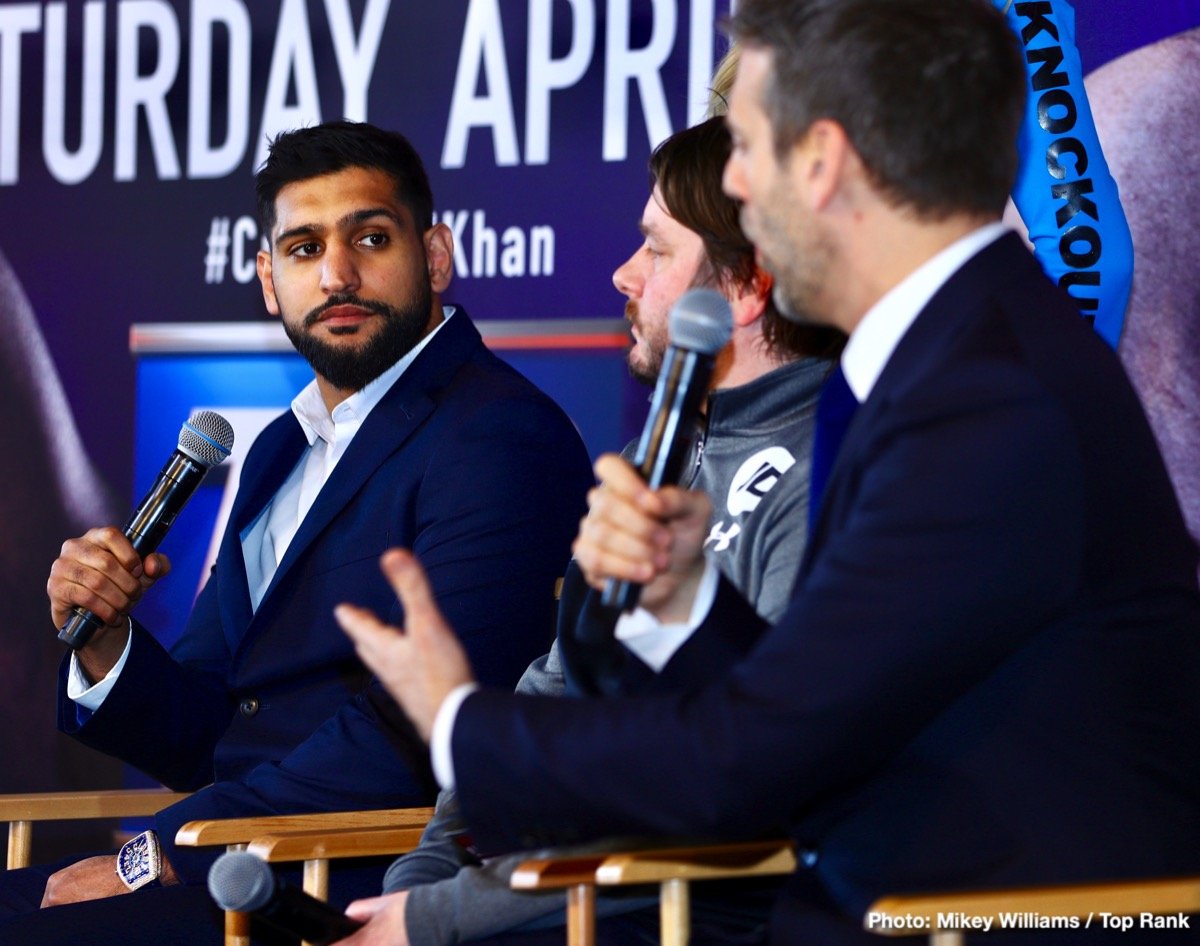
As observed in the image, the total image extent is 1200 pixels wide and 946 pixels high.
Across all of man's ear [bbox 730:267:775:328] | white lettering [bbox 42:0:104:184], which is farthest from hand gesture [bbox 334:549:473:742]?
white lettering [bbox 42:0:104:184]

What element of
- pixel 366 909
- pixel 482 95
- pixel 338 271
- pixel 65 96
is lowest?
pixel 366 909

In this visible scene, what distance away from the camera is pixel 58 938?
2.42m

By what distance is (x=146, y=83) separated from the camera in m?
4.20

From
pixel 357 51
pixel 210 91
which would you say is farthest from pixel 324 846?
pixel 210 91

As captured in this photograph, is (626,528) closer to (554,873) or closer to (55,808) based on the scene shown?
(554,873)

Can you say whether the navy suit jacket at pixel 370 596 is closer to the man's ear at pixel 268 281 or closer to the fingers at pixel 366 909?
the man's ear at pixel 268 281

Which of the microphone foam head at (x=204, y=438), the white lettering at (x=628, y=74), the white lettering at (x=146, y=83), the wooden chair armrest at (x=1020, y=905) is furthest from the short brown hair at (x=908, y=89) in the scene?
the white lettering at (x=146, y=83)

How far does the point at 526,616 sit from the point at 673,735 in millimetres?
1331

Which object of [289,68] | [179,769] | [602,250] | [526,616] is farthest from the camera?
[289,68]

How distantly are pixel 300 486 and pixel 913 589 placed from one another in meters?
1.98

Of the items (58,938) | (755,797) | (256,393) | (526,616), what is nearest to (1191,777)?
(755,797)

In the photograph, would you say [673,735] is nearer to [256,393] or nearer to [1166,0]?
[1166,0]

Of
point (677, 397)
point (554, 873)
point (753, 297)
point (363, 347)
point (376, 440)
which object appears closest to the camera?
point (677, 397)

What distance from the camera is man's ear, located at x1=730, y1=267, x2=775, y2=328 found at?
244 centimetres
